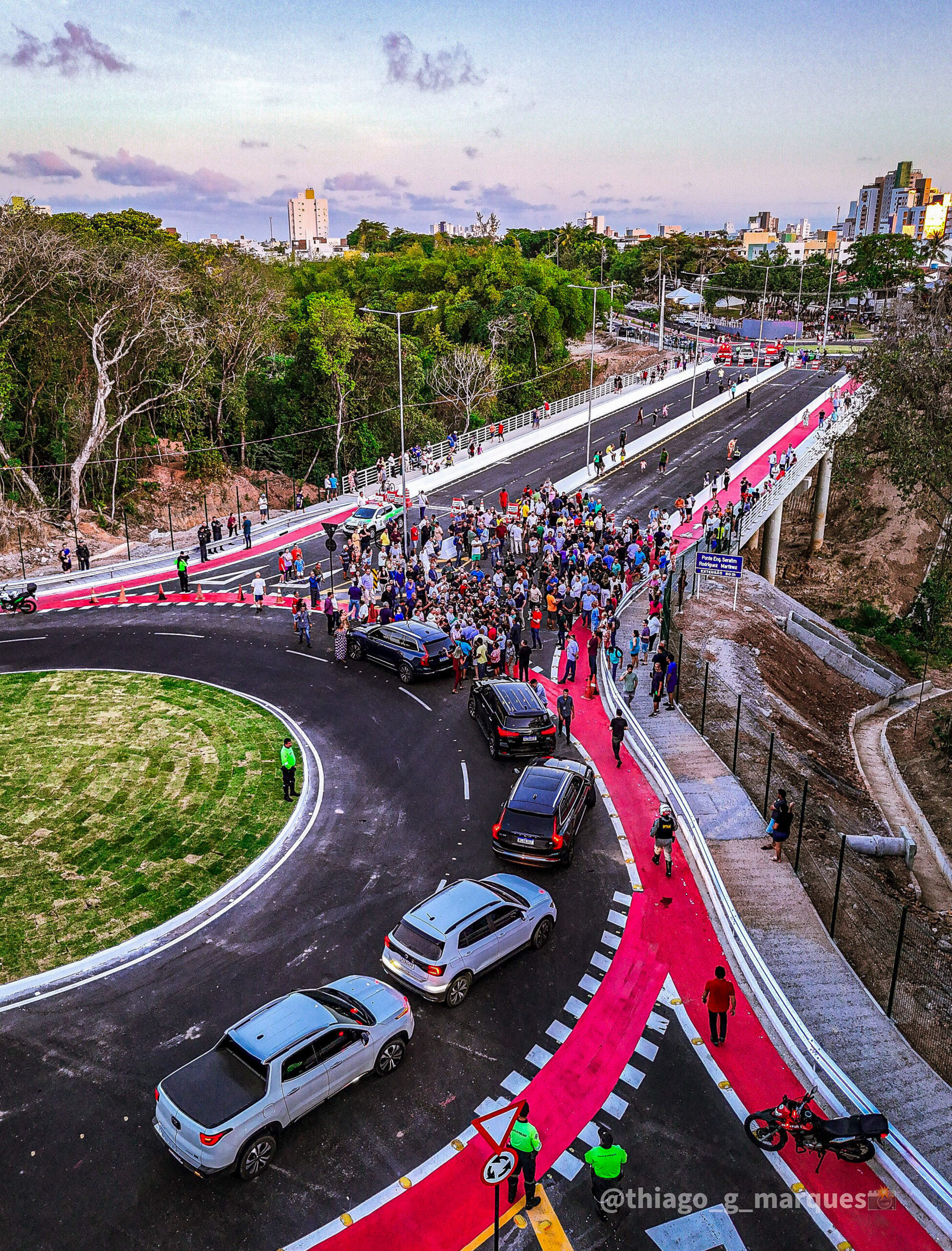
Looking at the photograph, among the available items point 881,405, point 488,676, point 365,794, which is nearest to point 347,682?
point 488,676

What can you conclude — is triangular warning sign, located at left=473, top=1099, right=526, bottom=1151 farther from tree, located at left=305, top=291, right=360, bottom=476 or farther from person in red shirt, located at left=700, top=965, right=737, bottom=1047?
tree, located at left=305, top=291, right=360, bottom=476

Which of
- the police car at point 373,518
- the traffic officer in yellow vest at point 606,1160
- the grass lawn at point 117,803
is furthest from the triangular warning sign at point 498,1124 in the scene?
the police car at point 373,518

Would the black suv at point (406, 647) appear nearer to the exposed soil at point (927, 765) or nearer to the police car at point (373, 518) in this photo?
the police car at point (373, 518)

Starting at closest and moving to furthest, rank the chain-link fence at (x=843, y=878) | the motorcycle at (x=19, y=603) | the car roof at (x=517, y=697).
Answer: the chain-link fence at (x=843, y=878), the car roof at (x=517, y=697), the motorcycle at (x=19, y=603)

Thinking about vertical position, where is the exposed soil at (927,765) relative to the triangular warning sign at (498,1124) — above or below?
below

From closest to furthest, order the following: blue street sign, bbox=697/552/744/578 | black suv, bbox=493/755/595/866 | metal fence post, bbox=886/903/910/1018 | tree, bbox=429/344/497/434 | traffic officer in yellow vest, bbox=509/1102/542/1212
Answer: traffic officer in yellow vest, bbox=509/1102/542/1212, metal fence post, bbox=886/903/910/1018, black suv, bbox=493/755/595/866, blue street sign, bbox=697/552/744/578, tree, bbox=429/344/497/434

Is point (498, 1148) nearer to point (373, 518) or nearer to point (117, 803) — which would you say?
point (117, 803)

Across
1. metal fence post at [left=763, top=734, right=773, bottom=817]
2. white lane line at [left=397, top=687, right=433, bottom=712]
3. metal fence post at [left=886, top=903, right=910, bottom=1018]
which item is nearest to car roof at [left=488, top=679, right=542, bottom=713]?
white lane line at [left=397, top=687, right=433, bottom=712]
